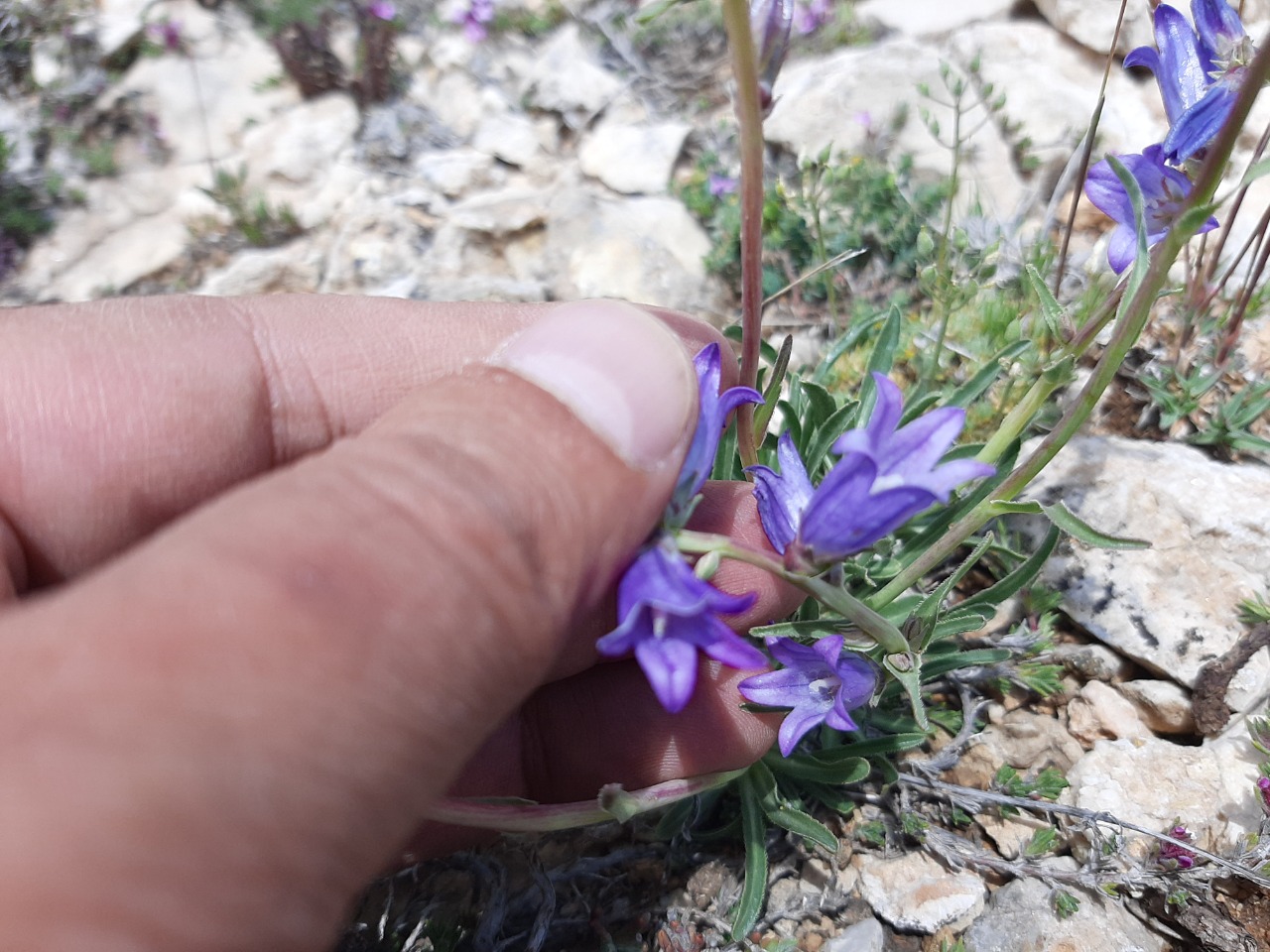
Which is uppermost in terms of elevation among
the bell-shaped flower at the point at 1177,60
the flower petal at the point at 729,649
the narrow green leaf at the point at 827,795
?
the bell-shaped flower at the point at 1177,60

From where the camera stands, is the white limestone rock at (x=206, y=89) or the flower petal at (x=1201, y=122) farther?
the white limestone rock at (x=206, y=89)

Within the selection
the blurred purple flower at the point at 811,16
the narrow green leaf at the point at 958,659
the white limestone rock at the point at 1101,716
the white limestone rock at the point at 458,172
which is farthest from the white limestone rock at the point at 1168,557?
the blurred purple flower at the point at 811,16

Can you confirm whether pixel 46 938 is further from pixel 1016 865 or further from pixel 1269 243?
pixel 1269 243

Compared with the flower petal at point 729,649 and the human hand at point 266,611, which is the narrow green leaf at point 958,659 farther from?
the flower petal at point 729,649

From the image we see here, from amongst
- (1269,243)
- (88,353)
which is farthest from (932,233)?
(88,353)

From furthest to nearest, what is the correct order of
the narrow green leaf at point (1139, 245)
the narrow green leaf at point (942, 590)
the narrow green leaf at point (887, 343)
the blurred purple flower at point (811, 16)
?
the blurred purple flower at point (811, 16) < the narrow green leaf at point (887, 343) < the narrow green leaf at point (942, 590) < the narrow green leaf at point (1139, 245)

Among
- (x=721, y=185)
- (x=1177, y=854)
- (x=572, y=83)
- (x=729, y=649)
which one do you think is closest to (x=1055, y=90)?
(x=721, y=185)

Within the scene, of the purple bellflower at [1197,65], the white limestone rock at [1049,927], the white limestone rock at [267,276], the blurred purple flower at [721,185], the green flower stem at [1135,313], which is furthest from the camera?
the white limestone rock at [267,276]

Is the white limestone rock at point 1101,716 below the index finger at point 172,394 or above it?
below
